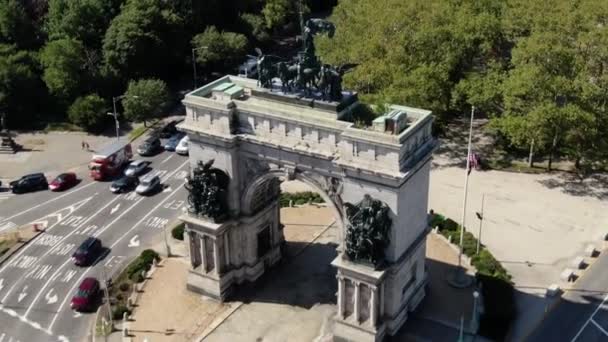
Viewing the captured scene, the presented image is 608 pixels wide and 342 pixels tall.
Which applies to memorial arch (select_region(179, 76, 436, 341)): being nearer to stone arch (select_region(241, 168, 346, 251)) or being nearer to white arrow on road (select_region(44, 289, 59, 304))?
stone arch (select_region(241, 168, 346, 251))

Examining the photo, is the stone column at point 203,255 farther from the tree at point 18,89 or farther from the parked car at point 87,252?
the tree at point 18,89

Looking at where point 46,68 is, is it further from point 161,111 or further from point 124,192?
point 124,192

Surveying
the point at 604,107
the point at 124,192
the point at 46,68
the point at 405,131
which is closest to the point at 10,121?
the point at 46,68

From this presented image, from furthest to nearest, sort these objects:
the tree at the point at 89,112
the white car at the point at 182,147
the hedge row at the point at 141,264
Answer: the tree at the point at 89,112, the white car at the point at 182,147, the hedge row at the point at 141,264

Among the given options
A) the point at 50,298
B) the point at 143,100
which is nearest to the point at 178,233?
the point at 50,298

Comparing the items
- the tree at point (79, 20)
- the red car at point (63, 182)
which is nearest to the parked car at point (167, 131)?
the red car at point (63, 182)

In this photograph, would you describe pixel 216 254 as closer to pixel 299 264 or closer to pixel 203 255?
pixel 203 255
